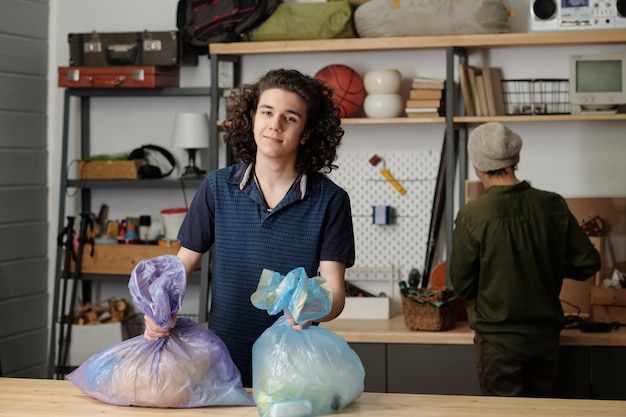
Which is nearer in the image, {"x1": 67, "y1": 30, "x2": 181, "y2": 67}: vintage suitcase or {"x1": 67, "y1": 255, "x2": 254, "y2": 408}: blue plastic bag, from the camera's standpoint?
{"x1": 67, "y1": 255, "x2": 254, "y2": 408}: blue plastic bag

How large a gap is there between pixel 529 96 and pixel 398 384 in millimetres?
1457

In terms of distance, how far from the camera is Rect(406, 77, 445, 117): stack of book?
14.1 ft

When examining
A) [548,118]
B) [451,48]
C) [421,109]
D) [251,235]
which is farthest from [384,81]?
[251,235]

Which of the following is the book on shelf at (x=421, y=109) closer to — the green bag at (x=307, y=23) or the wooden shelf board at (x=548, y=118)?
the wooden shelf board at (x=548, y=118)

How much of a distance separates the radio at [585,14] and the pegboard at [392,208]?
33.2 inches

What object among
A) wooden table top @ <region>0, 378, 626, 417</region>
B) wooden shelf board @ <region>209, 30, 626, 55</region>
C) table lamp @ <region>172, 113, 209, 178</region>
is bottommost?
wooden table top @ <region>0, 378, 626, 417</region>

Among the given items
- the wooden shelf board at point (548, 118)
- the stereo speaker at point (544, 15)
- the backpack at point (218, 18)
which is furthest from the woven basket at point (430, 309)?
the backpack at point (218, 18)

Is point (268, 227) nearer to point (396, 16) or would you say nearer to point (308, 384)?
point (308, 384)

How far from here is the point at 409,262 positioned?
181 inches

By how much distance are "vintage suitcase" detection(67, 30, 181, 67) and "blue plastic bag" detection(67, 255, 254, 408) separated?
2.63 meters

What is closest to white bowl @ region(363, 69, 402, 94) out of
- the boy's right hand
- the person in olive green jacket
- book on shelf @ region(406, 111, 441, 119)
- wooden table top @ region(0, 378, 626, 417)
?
book on shelf @ region(406, 111, 441, 119)

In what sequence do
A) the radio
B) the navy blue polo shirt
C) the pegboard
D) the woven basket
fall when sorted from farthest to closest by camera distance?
the pegboard, the radio, the woven basket, the navy blue polo shirt

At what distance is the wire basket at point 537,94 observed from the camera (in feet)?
14.2

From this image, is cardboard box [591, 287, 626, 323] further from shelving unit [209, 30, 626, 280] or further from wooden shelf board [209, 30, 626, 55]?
wooden shelf board [209, 30, 626, 55]
